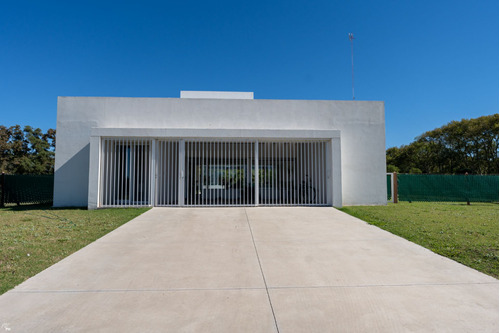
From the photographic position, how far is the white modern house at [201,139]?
1074cm

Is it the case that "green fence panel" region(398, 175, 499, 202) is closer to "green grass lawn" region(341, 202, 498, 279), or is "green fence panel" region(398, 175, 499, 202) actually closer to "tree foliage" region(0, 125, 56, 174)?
"green grass lawn" region(341, 202, 498, 279)

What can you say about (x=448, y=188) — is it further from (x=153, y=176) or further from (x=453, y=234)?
(x=153, y=176)

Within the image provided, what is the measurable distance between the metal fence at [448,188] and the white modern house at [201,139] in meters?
4.48

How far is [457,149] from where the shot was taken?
1118 inches

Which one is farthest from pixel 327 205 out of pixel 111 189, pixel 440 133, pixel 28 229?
pixel 440 133

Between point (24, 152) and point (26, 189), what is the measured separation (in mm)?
22327

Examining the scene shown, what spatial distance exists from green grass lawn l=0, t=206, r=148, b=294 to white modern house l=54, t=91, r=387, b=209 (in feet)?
6.87

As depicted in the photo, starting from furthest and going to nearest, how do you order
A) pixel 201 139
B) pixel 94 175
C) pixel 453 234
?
pixel 201 139 < pixel 94 175 < pixel 453 234

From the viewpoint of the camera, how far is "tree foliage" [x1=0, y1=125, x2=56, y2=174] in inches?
1102

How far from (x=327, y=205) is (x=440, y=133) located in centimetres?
2530

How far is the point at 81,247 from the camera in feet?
17.3

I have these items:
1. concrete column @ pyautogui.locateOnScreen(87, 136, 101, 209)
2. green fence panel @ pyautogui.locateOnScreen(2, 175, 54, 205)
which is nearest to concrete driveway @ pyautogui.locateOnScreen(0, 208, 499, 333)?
concrete column @ pyautogui.locateOnScreen(87, 136, 101, 209)

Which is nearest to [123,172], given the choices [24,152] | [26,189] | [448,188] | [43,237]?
[26,189]

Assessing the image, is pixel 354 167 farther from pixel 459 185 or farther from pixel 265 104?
pixel 459 185
